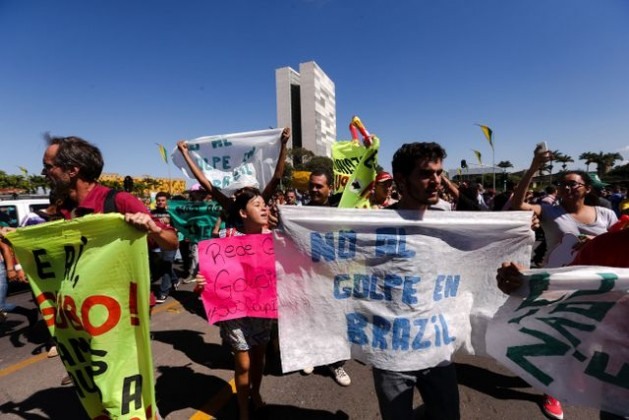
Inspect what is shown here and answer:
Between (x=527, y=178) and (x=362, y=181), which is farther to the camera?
(x=362, y=181)

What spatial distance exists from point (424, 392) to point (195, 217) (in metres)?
5.52

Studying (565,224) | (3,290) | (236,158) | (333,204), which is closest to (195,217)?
(3,290)

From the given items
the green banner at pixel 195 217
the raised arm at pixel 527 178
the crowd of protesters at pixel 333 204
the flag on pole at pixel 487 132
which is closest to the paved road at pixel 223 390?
the crowd of protesters at pixel 333 204

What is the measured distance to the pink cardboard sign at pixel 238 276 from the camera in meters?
2.35

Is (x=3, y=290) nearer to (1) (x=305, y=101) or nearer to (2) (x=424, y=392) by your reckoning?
(2) (x=424, y=392)

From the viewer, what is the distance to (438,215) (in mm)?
1839

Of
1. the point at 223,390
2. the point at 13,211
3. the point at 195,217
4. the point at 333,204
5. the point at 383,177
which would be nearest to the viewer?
the point at 223,390

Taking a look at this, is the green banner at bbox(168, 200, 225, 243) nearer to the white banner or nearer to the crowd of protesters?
→ the crowd of protesters

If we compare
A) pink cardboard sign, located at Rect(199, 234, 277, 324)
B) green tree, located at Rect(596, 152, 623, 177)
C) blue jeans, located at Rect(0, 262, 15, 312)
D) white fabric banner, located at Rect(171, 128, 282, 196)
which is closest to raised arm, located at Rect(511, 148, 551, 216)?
pink cardboard sign, located at Rect(199, 234, 277, 324)

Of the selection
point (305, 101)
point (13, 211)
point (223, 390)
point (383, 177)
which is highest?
point (305, 101)

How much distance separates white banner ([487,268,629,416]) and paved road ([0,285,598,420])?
133 cm

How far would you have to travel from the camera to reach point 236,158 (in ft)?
12.5

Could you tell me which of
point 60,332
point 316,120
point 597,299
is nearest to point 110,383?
point 60,332

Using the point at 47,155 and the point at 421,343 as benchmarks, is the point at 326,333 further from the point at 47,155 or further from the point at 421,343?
the point at 47,155
